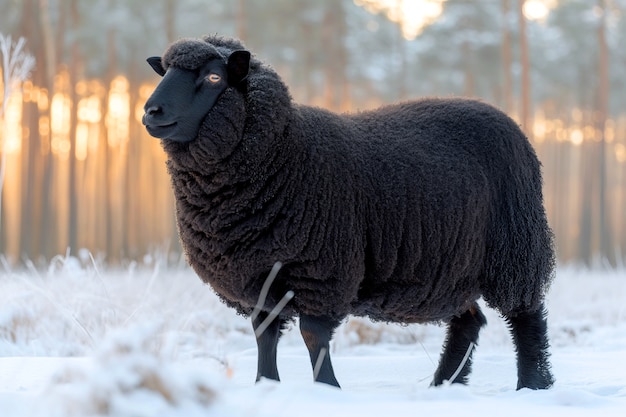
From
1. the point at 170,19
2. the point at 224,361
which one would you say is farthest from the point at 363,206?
the point at 170,19

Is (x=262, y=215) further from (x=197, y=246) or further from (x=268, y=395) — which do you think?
(x=268, y=395)

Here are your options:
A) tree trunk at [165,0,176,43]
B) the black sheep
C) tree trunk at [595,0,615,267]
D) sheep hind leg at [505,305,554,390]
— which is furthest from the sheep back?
tree trunk at [595,0,615,267]

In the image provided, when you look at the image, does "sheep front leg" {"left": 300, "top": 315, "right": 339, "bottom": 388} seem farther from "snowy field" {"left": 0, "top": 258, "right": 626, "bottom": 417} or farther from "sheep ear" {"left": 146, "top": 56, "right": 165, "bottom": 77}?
"sheep ear" {"left": 146, "top": 56, "right": 165, "bottom": 77}

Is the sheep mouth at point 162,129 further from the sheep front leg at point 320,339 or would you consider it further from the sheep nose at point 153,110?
the sheep front leg at point 320,339

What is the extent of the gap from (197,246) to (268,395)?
58.5 inches

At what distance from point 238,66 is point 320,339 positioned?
155 centimetres

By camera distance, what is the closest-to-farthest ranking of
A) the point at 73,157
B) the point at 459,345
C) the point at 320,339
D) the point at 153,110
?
the point at 153,110 < the point at 320,339 < the point at 459,345 < the point at 73,157

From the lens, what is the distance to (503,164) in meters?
4.80

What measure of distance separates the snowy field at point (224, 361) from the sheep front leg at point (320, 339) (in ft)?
0.91

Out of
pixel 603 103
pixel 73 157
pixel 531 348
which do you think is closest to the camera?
pixel 531 348

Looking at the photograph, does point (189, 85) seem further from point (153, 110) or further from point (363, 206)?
point (363, 206)

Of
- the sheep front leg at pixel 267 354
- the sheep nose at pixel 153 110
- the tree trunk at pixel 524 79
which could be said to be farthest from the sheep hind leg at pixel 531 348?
the tree trunk at pixel 524 79

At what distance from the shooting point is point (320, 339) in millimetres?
4004

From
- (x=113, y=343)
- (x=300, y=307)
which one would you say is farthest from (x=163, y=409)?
(x=300, y=307)
